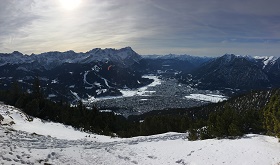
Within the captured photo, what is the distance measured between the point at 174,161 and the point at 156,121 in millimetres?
54558

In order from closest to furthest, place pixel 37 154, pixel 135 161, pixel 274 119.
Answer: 1. pixel 37 154
2. pixel 135 161
3. pixel 274 119

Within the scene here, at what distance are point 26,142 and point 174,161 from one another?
61.2 ft

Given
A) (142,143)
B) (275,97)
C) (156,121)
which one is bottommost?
(156,121)

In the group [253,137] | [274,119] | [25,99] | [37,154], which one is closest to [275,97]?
[274,119]

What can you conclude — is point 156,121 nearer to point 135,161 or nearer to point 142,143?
point 142,143

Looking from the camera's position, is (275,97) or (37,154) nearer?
(37,154)

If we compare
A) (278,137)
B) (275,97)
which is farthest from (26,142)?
(275,97)

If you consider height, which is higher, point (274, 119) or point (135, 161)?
point (274, 119)

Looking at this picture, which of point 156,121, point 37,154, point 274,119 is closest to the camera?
point 37,154

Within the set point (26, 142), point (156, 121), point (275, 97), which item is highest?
point (275, 97)

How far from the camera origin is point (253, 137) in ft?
129

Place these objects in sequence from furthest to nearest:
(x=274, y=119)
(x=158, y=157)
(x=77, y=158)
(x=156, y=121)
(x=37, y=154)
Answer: (x=156, y=121)
(x=274, y=119)
(x=158, y=157)
(x=77, y=158)
(x=37, y=154)

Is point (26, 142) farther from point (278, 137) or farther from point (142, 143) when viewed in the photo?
point (278, 137)

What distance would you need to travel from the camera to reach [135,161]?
3278 cm
